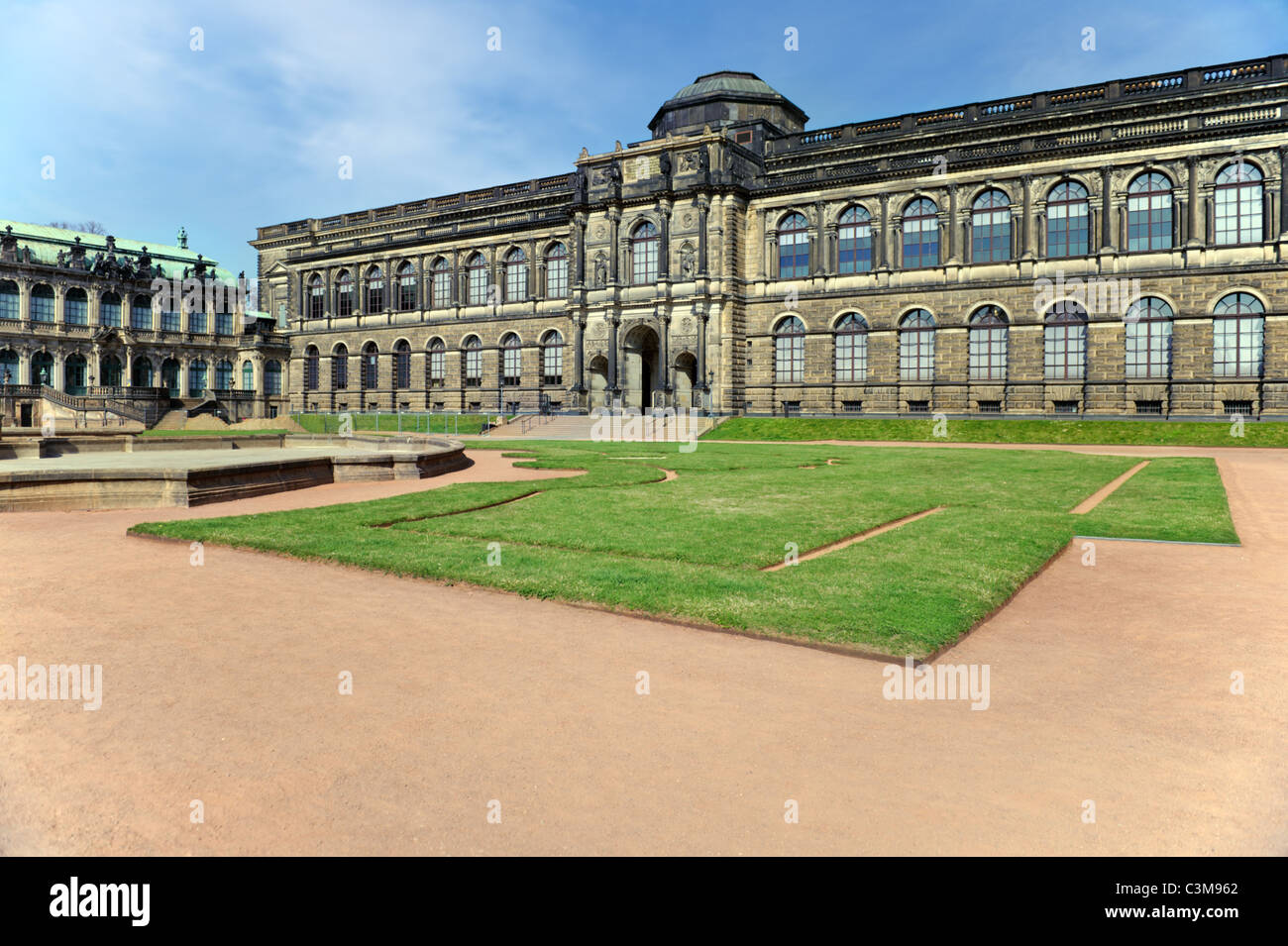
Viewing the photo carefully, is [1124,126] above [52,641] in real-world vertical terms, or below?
above

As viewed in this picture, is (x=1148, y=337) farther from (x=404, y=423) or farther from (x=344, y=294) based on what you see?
(x=344, y=294)

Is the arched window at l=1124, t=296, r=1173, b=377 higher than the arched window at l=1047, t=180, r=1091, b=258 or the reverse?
the reverse

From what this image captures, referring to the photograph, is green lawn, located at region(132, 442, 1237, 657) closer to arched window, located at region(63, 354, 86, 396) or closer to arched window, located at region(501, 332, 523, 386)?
arched window, located at region(501, 332, 523, 386)

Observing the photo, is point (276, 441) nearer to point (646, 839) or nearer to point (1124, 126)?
point (646, 839)

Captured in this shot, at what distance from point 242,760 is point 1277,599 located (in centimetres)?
892

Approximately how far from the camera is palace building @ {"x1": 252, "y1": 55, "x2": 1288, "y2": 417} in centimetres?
3738

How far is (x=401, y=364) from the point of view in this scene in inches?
2430

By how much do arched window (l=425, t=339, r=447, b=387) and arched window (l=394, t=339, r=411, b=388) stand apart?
86.7 inches

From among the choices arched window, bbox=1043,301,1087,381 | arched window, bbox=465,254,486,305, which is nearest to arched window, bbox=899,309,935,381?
arched window, bbox=1043,301,1087,381

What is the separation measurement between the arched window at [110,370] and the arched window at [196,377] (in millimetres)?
4925

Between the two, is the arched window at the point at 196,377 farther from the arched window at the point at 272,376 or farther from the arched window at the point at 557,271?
the arched window at the point at 557,271

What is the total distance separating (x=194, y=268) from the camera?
7088 cm

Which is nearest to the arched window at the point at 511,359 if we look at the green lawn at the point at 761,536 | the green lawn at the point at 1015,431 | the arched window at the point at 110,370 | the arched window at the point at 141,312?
the green lawn at the point at 1015,431
